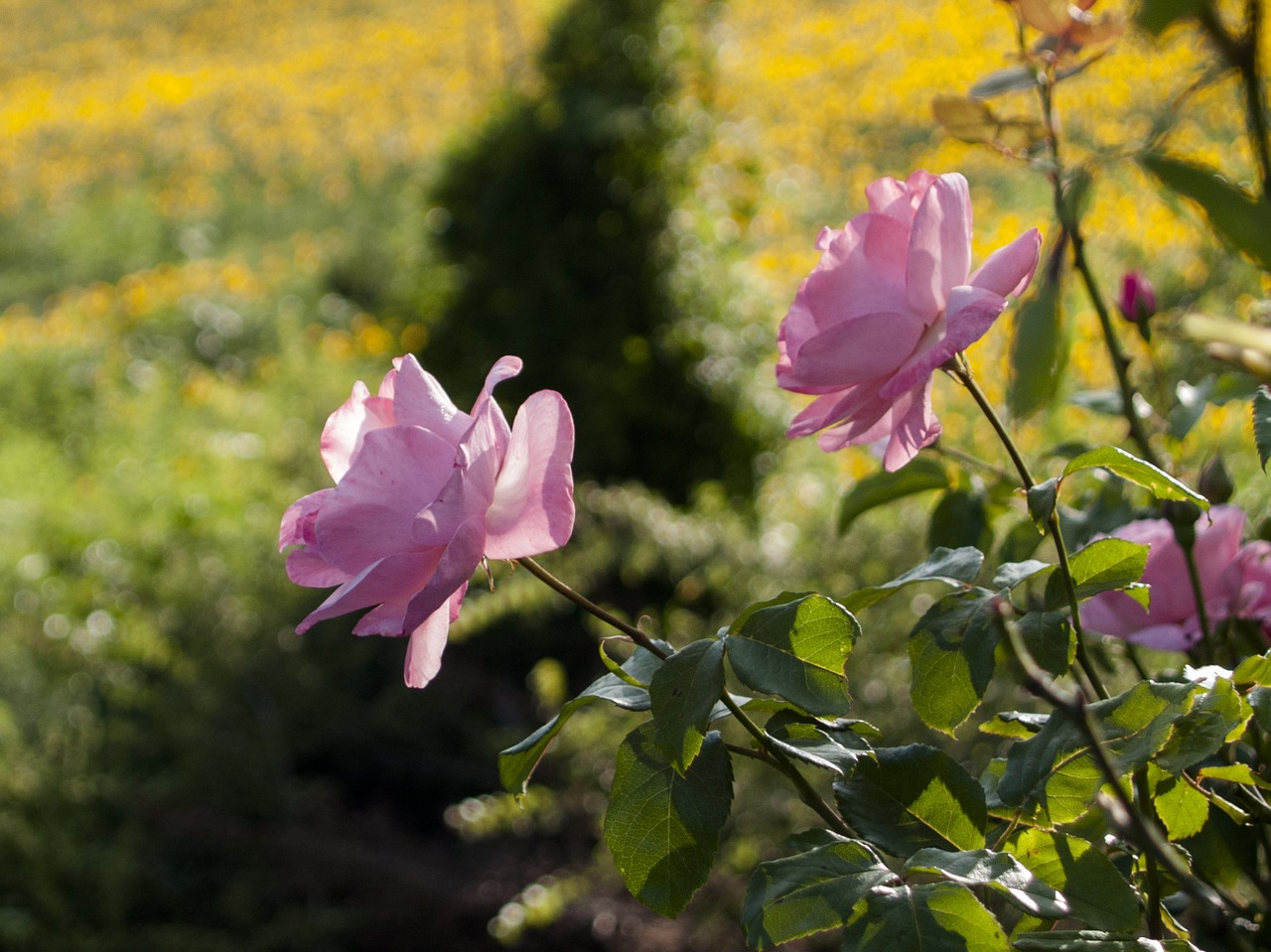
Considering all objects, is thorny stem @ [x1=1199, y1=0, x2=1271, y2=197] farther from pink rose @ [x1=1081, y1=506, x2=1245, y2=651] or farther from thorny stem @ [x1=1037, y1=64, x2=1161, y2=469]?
pink rose @ [x1=1081, y1=506, x2=1245, y2=651]

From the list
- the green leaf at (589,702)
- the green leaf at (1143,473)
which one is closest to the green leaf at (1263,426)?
the green leaf at (1143,473)

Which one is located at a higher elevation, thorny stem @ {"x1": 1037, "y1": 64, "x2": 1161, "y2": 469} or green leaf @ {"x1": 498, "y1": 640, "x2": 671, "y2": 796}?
Answer: thorny stem @ {"x1": 1037, "y1": 64, "x2": 1161, "y2": 469}

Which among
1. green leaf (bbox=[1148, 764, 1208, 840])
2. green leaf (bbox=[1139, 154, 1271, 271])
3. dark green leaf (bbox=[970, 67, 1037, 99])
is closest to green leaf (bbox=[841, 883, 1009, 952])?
green leaf (bbox=[1148, 764, 1208, 840])

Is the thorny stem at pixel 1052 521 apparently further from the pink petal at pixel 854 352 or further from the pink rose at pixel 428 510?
the pink rose at pixel 428 510

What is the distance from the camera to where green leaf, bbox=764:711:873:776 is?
0.45 meters

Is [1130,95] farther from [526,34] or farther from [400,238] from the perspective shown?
[526,34]

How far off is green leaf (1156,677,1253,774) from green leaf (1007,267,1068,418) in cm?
16

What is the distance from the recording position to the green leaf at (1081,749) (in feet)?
1.37

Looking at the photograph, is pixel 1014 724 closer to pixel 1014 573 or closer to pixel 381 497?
pixel 1014 573

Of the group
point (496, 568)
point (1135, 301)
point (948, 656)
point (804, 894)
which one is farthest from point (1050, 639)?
point (496, 568)

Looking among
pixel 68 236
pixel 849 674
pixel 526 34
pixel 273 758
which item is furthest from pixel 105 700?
pixel 526 34

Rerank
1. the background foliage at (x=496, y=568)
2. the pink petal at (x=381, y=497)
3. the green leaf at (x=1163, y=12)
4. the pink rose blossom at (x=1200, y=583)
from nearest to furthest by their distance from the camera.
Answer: the green leaf at (x=1163, y=12) → the pink petal at (x=381, y=497) → the pink rose blossom at (x=1200, y=583) → the background foliage at (x=496, y=568)

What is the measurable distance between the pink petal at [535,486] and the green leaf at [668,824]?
100mm

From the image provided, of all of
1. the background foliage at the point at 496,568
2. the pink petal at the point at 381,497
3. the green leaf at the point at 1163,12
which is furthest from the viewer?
the background foliage at the point at 496,568
